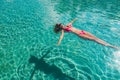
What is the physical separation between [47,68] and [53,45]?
2292 mm

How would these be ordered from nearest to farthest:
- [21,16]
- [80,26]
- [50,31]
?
[50,31] < [80,26] < [21,16]

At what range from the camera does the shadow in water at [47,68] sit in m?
10.3

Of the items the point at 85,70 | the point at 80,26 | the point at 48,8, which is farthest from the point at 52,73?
the point at 48,8

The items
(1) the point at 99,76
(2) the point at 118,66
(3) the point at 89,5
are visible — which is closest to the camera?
(1) the point at 99,76

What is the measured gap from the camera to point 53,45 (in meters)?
12.9

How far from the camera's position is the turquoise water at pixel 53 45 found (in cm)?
1062

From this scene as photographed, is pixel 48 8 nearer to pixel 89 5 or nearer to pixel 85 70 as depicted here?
pixel 89 5

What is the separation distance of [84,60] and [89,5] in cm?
1091

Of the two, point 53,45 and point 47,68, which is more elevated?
point 53,45

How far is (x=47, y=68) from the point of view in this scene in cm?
1092

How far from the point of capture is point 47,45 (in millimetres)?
12875

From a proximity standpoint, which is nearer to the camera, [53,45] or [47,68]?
[47,68]

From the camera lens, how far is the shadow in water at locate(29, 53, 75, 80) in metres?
10.3

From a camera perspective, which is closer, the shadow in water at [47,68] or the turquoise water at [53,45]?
the shadow in water at [47,68]
